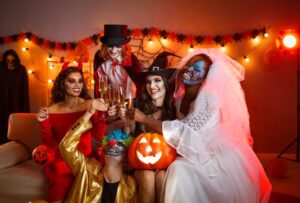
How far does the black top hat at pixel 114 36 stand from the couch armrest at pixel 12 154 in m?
1.33

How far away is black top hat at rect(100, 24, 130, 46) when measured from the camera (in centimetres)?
293

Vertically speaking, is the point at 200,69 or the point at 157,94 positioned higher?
the point at 200,69

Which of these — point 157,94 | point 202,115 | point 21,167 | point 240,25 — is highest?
point 240,25

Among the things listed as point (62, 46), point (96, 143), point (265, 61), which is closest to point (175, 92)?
point (96, 143)

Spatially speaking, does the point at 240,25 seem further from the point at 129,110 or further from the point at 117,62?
the point at 129,110

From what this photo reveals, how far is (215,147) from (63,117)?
1274 mm

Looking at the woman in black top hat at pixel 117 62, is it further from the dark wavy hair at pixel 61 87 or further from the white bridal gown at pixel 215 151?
the white bridal gown at pixel 215 151

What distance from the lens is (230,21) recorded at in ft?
17.2

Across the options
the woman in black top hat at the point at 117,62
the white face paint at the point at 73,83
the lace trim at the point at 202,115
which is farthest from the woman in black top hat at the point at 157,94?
the white face paint at the point at 73,83

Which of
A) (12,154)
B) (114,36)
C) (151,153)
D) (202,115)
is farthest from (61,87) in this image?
(202,115)

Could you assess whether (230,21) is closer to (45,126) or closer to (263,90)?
(263,90)

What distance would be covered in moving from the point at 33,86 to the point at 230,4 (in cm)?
356

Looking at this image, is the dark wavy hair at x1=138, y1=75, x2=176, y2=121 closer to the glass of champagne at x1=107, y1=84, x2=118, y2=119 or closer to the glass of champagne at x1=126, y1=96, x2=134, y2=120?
the glass of champagne at x1=126, y1=96, x2=134, y2=120

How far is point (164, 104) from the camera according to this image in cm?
253
